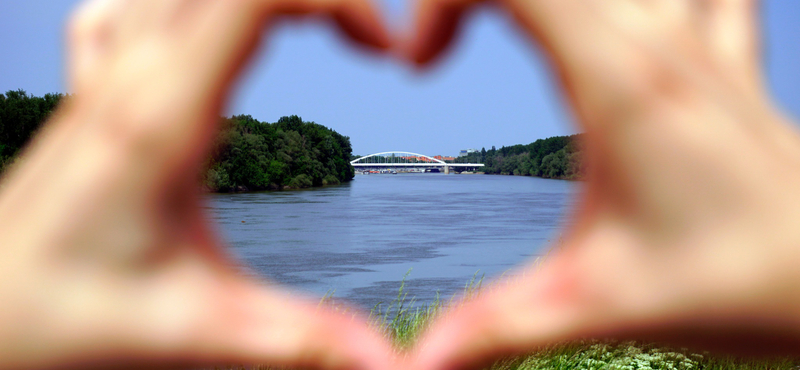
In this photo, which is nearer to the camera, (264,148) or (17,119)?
(17,119)

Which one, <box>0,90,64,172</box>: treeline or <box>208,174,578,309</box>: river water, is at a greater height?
<box>0,90,64,172</box>: treeline

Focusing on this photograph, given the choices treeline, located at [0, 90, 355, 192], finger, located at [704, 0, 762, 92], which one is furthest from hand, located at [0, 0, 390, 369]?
treeline, located at [0, 90, 355, 192]

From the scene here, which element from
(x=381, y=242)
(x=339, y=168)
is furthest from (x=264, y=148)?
(x=381, y=242)

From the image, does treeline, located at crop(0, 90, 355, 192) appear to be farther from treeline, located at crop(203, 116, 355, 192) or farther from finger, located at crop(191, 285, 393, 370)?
finger, located at crop(191, 285, 393, 370)

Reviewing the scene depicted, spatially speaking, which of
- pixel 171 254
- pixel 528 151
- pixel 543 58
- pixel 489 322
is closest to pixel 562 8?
pixel 543 58

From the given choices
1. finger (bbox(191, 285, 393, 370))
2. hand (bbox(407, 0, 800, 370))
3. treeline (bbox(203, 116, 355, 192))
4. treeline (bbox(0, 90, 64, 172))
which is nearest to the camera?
hand (bbox(407, 0, 800, 370))

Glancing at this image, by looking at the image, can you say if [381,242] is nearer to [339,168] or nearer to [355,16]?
[355,16]
